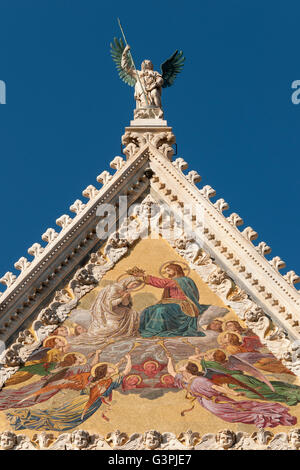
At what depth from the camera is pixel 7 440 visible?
1252 centimetres

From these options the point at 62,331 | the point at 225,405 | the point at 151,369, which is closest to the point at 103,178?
the point at 62,331

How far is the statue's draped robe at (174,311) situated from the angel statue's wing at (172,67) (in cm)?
350

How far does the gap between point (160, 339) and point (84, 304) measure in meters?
1.04

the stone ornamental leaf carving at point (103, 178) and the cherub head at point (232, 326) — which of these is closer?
the cherub head at point (232, 326)

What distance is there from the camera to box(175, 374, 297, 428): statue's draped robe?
12734mm

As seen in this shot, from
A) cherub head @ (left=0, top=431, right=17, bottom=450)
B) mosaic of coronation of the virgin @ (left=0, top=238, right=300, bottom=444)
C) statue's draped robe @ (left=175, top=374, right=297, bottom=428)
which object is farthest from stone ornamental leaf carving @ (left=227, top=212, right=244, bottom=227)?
cherub head @ (left=0, top=431, right=17, bottom=450)

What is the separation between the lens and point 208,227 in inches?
583

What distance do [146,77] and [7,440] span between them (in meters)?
5.88

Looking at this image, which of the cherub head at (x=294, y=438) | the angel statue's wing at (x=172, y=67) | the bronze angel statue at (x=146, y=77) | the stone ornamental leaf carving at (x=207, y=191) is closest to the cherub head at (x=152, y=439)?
the cherub head at (x=294, y=438)

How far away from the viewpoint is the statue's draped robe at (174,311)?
13766mm

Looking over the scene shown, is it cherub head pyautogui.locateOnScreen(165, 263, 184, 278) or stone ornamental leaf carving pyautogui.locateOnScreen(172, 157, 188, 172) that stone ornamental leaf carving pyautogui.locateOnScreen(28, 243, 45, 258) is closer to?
cherub head pyautogui.locateOnScreen(165, 263, 184, 278)

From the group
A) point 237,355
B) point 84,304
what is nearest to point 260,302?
point 237,355

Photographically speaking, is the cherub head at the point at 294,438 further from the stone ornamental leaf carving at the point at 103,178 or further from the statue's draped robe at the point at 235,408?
the stone ornamental leaf carving at the point at 103,178

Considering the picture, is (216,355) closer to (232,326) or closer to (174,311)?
(232,326)
